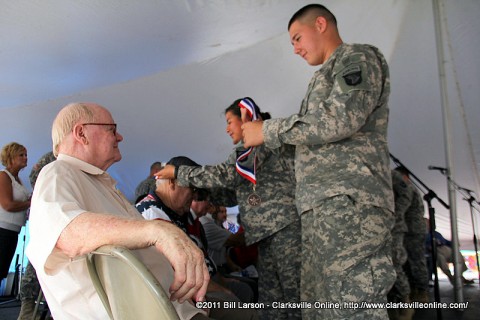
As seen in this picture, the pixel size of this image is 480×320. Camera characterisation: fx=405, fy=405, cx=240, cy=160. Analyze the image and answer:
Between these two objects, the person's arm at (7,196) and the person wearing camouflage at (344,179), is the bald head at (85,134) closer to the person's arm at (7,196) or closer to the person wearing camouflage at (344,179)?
the person wearing camouflage at (344,179)

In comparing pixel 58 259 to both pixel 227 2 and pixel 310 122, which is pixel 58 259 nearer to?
pixel 310 122

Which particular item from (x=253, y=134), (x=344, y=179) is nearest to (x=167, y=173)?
(x=253, y=134)

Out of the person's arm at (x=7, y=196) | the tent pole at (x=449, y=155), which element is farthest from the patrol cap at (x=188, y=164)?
the tent pole at (x=449, y=155)

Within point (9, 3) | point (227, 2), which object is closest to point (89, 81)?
point (9, 3)

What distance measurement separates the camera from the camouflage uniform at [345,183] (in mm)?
1361

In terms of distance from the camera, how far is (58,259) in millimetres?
891

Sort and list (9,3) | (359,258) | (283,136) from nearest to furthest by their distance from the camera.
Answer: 1. (359,258)
2. (283,136)
3. (9,3)

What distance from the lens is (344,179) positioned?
1.45 metres

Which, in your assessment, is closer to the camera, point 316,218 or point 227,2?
point 316,218

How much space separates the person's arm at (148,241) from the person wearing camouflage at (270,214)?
1.13m

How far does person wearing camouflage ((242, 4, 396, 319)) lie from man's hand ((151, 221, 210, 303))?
2.45 ft

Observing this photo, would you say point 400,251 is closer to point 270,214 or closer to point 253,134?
point 270,214

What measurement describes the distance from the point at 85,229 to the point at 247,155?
3.93ft

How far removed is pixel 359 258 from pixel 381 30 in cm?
354
